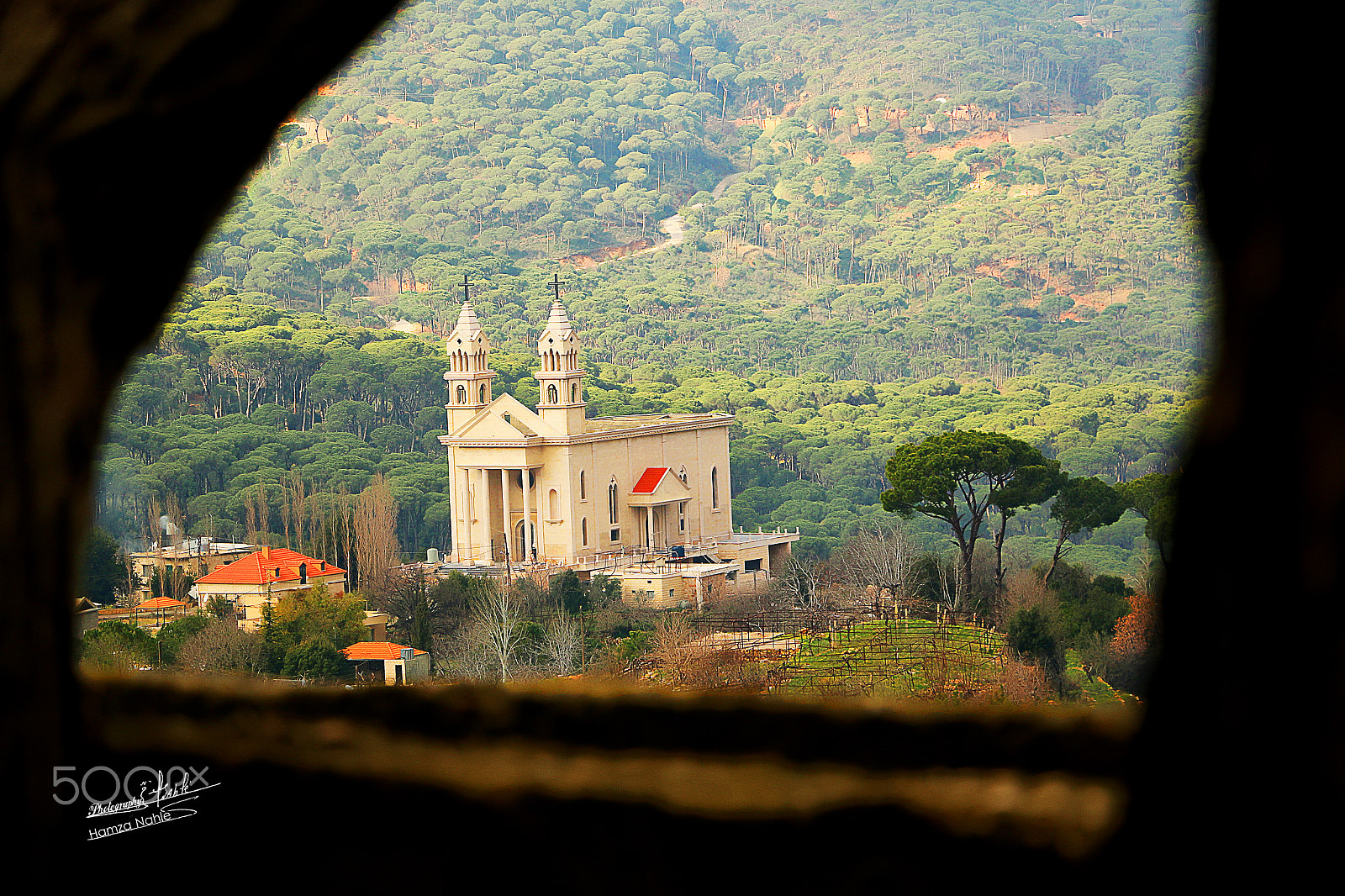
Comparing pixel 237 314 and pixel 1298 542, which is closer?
pixel 1298 542

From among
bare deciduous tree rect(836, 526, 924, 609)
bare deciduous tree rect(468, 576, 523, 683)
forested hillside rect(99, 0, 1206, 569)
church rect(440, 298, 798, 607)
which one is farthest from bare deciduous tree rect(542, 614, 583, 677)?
forested hillside rect(99, 0, 1206, 569)

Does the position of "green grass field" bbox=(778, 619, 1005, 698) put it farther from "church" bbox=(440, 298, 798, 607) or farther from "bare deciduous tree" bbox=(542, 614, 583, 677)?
"church" bbox=(440, 298, 798, 607)

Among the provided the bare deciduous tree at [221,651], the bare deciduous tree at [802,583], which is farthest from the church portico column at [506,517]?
the bare deciduous tree at [221,651]

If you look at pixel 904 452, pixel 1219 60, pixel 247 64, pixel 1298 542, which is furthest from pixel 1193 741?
pixel 904 452

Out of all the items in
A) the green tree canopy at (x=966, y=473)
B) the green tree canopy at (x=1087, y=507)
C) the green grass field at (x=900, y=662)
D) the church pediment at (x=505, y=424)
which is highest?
the church pediment at (x=505, y=424)

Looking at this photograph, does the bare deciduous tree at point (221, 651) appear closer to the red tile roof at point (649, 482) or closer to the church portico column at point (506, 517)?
the church portico column at point (506, 517)

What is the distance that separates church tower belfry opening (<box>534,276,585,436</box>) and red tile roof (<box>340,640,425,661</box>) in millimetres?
7866

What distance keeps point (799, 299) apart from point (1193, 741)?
64108mm

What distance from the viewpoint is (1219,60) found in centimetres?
65

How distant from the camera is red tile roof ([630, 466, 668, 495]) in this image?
31344 mm

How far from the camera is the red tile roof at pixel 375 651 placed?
76.0 feet

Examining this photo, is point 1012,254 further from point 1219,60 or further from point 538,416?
point 1219,60

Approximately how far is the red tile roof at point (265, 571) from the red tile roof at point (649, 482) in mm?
5925

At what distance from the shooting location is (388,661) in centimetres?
2300
